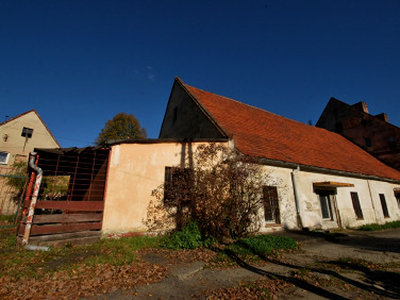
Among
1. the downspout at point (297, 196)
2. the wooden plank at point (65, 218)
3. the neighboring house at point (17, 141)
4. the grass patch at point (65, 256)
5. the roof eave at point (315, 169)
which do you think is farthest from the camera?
the neighboring house at point (17, 141)

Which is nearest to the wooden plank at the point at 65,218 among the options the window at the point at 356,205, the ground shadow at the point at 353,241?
the ground shadow at the point at 353,241

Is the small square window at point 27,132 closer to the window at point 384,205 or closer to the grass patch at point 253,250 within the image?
the grass patch at point 253,250

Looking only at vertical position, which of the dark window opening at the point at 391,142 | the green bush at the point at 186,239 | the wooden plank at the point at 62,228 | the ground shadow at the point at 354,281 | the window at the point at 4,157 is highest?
the dark window opening at the point at 391,142

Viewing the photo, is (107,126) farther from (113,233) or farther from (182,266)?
(182,266)

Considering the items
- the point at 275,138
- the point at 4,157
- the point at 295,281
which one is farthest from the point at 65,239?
the point at 4,157

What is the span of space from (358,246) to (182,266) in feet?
22.0

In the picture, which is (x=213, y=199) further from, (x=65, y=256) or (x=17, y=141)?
(x=17, y=141)

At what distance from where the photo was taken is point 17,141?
18641 mm

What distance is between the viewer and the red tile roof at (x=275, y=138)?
10.4 meters

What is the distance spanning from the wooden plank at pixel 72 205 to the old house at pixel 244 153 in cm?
3

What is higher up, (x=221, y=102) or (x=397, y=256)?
(x=221, y=102)

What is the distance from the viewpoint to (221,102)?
14617 millimetres

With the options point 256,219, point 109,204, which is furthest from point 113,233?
point 256,219

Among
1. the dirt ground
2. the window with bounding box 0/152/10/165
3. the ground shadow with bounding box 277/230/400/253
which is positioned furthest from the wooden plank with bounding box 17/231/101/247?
the window with bounding box 0/152/10/165
